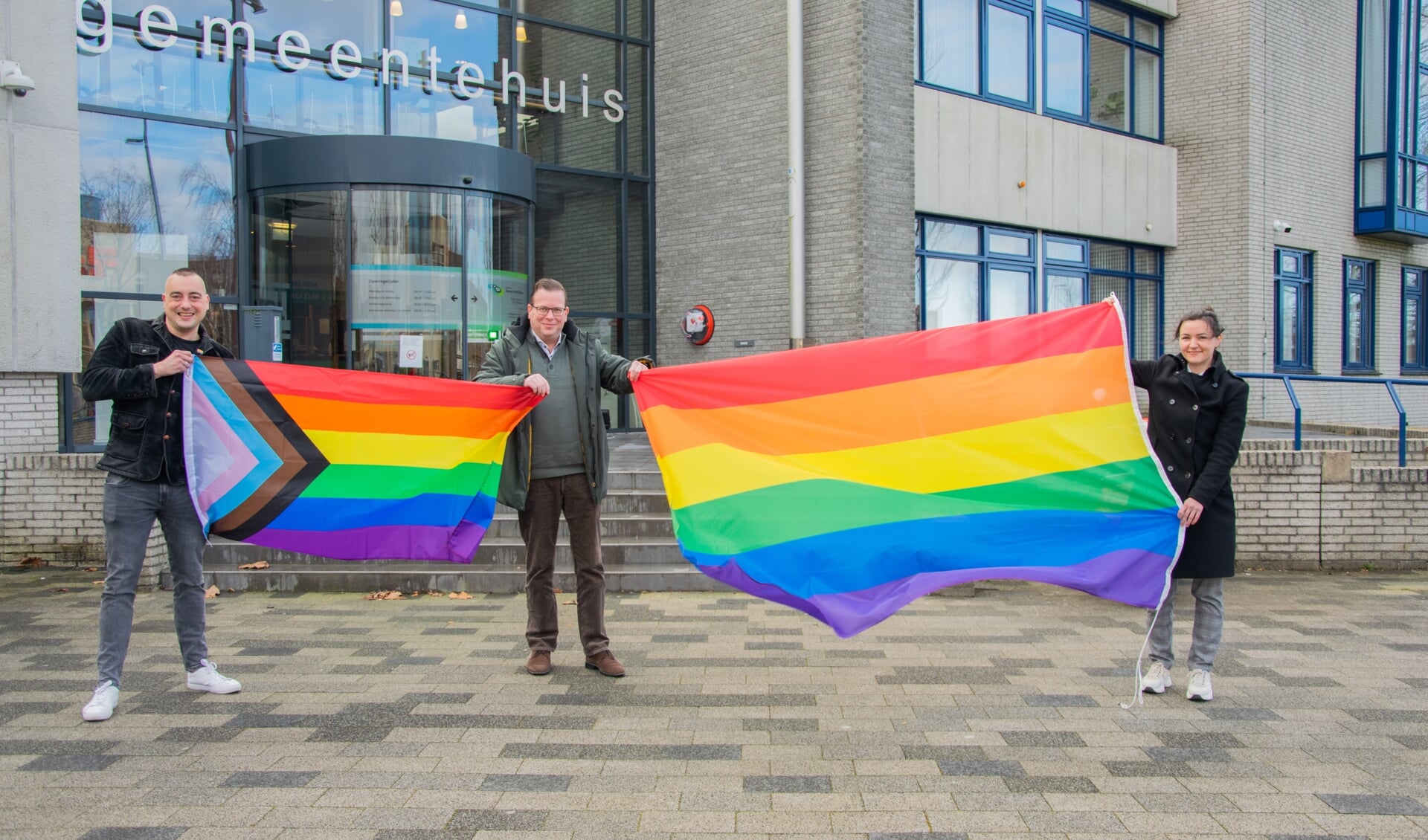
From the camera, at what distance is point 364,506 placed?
5930 mm

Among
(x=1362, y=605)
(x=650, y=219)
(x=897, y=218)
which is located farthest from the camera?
(x=650, y=219)

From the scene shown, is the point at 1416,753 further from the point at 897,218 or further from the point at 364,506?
the point at 897,218

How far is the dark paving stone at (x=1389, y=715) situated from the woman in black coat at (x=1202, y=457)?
69 cm

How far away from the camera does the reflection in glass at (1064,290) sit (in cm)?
1658

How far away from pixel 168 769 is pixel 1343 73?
71.1 ft

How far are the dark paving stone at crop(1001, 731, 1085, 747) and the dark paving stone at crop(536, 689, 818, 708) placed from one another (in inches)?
40.2

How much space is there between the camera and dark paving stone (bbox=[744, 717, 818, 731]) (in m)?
5.05

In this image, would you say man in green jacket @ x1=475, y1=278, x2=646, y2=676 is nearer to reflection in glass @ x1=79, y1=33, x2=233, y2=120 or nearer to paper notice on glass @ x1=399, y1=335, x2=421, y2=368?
paper notice on glass @ x1=399, y1=335, x2=421, y2=368

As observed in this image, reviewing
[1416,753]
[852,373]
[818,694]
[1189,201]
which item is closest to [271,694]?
[818,694]

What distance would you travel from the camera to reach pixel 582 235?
15.4m

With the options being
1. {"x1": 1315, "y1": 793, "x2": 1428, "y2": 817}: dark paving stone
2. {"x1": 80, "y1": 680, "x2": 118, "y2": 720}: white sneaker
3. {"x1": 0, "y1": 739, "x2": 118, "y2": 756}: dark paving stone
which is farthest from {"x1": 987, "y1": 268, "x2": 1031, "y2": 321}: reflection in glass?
{"x1": 0, "y1": 739, "x2": 118, "y2": 756}: dark paving stone

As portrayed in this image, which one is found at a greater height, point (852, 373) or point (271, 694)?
point (852, 373)

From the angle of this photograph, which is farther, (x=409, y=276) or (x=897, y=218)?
(x=897, y=218)

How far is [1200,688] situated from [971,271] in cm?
1068
